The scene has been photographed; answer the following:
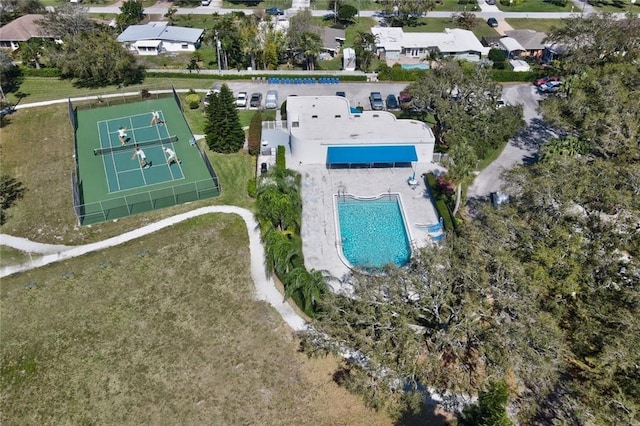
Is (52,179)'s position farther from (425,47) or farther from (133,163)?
(425,47)

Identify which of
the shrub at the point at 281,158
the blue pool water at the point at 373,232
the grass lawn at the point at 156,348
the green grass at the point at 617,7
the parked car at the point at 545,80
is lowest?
the grass lawn at the point at 156,348

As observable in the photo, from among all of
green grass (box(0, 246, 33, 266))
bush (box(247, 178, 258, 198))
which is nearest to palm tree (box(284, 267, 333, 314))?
bush (box(247, 178, 258, 198))

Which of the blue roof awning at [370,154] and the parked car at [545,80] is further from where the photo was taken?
the parked car at [545,80]

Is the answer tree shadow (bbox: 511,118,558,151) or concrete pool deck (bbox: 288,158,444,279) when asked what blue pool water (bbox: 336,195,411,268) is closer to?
concrete pool deck (bbox: 288,158,444,279)

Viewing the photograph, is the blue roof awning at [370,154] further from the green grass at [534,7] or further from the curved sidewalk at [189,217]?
the green grass at [534,7]

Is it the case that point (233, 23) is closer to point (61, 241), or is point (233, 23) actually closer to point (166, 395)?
point (61, 241)

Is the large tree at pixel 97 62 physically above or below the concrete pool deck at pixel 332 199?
above

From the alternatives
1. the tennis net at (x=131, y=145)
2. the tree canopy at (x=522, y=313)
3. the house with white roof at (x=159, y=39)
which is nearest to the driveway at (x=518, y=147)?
the tree canopy at (x=522, y=313)
